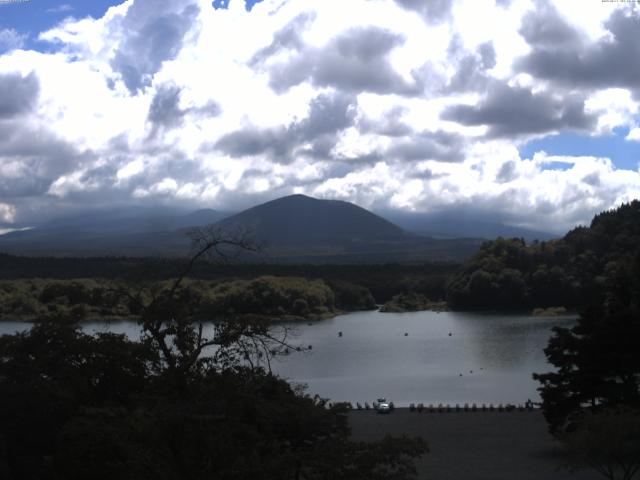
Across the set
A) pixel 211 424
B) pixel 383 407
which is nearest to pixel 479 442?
pixel 383 407

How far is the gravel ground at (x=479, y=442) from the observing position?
11984 mm

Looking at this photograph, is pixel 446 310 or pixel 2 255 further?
pixel 2 255

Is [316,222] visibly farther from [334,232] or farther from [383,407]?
[383,407]

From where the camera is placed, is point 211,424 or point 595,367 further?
point 595,367

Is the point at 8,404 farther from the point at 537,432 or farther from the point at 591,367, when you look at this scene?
the point at 537,432

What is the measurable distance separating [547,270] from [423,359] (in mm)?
23835

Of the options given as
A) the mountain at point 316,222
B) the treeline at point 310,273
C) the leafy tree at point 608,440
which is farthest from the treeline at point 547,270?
the mountain at point 316,222

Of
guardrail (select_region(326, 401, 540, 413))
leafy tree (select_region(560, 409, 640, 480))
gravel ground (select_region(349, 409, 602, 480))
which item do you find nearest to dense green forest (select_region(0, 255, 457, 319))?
guardrail (select_region(326, 401, 540, 413))

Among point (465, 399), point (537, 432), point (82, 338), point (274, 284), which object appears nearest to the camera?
point (82, 338)

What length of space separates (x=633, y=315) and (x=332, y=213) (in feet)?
539

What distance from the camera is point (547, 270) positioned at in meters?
50.4

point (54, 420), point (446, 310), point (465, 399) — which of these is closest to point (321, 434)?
point (54, 420)

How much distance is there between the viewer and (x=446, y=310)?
52.6 m

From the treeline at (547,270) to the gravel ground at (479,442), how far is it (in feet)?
106
